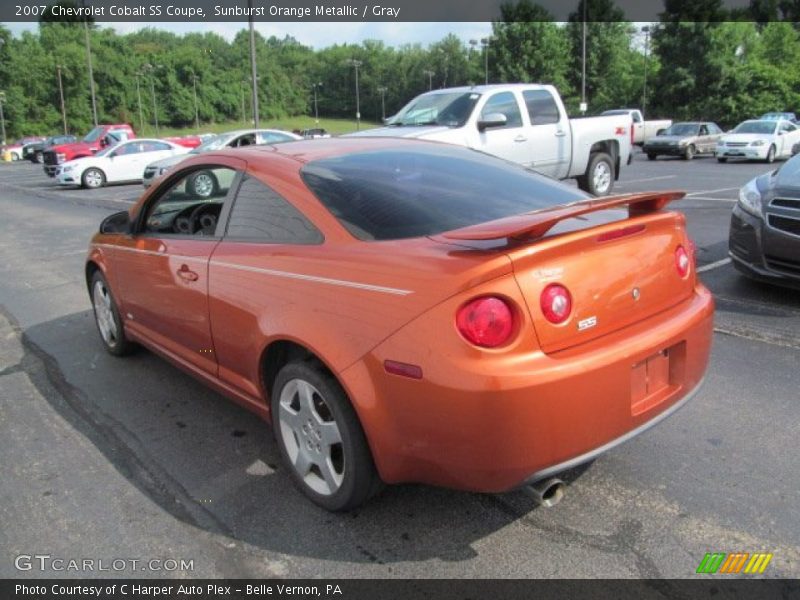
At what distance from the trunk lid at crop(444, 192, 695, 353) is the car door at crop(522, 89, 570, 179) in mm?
7683

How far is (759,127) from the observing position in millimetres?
23297

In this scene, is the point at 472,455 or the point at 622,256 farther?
the point at 622,256

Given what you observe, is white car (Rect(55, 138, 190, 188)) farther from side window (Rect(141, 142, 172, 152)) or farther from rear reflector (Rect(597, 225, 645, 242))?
rear reflector (Rect(597, 225, 645, 242))

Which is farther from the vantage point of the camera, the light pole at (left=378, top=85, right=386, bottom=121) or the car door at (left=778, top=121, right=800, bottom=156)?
the light pole at (left=378, top=85, right=386, bottom=121)

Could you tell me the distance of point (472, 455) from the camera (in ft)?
7.53

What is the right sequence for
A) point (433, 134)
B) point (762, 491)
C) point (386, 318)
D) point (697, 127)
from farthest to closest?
1. point (697, 127)
2. point (433, 134)
3. point (762, 491)
4. point (386, 318)

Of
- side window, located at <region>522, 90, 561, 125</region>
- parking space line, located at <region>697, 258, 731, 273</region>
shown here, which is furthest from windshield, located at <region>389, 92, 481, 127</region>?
parking space line, located at <region>697, 258, 731, 273</region>

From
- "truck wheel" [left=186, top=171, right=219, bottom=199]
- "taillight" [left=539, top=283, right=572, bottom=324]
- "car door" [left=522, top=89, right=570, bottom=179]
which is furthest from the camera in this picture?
"car door" [left=522, top=89, right=570, bottom=179]

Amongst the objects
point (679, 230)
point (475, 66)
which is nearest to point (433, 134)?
point (679, 230)

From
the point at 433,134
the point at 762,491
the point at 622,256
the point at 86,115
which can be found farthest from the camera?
the point at 86,115

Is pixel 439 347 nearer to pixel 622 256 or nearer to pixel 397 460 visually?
pixel 397 460

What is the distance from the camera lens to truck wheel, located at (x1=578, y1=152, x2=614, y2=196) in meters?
11.3

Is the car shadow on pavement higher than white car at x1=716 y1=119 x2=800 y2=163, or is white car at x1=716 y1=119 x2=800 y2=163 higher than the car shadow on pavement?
white car at x1=716 y1=119 x2=800 y2=163

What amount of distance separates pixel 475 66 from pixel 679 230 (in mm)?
97031
